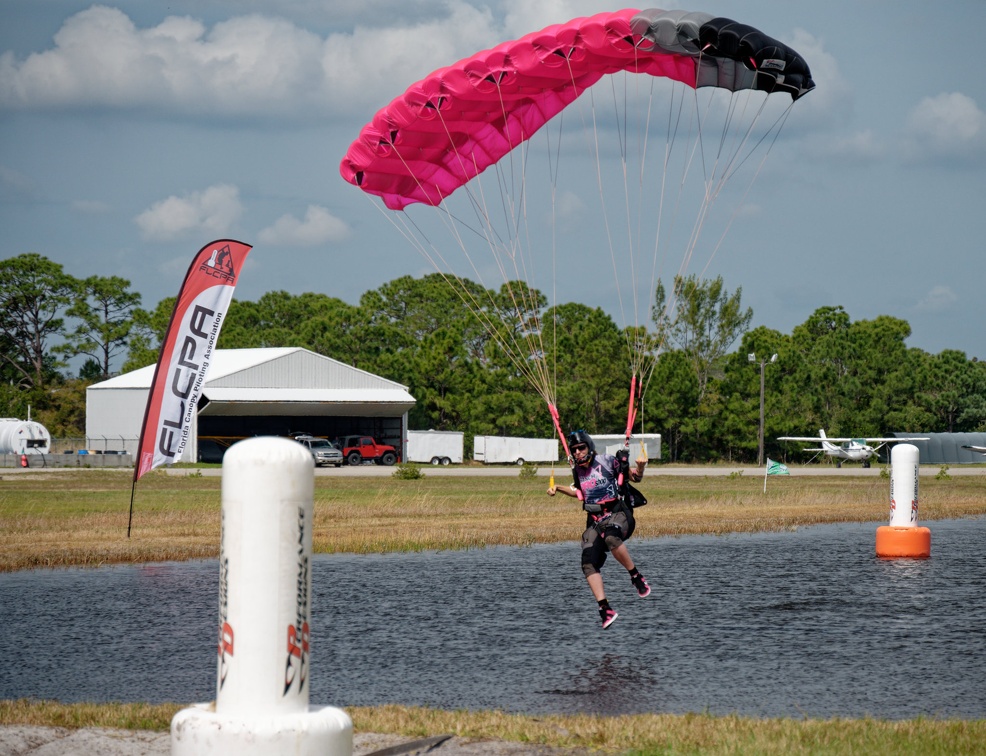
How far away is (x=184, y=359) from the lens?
20625mm

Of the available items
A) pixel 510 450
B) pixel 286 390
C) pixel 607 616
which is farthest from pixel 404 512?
pixel 510 450

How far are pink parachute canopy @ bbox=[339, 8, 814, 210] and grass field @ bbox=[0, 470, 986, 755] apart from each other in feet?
21.5

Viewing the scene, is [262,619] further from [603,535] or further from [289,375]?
[289,375]

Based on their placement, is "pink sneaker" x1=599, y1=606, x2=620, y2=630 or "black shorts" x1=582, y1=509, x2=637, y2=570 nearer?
"pink sneaker" x1=599, y1=606, x2=620, y2=630

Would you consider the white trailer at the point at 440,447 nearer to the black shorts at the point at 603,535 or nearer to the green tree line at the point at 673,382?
the green tree line at the point at 673,382

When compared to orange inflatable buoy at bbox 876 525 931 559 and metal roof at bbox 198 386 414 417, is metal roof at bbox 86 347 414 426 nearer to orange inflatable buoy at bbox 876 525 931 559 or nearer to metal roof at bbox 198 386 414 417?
metal roof at bbox 198 386 414 417

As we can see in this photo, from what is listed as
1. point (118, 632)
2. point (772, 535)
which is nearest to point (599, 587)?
point (118, 632)

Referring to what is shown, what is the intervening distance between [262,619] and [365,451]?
64277 mm

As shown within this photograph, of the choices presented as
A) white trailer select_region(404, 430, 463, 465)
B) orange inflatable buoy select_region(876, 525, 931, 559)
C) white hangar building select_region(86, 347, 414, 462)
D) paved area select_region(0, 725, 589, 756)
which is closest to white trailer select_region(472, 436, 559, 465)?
white trailer select_region(404, 430, 463, 465)

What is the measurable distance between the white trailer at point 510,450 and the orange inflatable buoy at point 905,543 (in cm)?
5308

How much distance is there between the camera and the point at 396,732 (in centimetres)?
760

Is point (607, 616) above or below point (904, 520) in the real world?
below

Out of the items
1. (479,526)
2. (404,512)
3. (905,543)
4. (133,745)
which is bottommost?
(404,512)

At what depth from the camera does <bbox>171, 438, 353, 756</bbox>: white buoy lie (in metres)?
4.89
